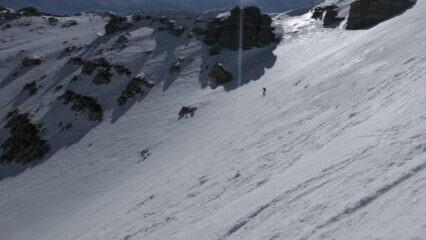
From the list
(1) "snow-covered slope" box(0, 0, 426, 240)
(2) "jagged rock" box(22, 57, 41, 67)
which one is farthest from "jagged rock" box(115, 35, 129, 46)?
(2) "jagged rock" box(22, 57, 41, 67)

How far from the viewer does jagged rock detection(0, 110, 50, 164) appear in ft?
104

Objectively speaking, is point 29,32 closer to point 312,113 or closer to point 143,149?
point 143,149

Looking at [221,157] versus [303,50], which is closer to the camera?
[221,157]

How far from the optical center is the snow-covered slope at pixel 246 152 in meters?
6.02

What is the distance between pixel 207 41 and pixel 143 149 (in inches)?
1117

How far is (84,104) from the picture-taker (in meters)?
37.2

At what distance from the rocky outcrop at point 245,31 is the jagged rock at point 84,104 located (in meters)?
22.4

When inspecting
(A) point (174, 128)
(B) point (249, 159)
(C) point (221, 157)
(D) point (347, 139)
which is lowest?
(A) point (174, 128)

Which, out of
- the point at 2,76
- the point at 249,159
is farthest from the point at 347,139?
the point at 2,76

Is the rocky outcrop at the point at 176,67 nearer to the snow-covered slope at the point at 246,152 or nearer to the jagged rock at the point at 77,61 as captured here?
the snow-covered slope at the point at 246,152

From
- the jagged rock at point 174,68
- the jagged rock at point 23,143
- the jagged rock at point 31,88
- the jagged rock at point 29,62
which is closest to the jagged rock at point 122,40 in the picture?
the jagged rock at point 29,62

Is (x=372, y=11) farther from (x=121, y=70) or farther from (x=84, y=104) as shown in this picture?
(x=84, y=104)

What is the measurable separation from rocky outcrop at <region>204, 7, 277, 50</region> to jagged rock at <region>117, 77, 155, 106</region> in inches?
607

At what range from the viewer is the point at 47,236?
1833 centimetres
